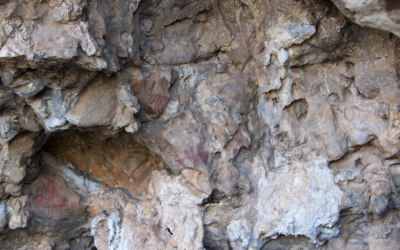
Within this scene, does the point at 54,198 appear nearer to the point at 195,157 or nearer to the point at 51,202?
the point at 51,202

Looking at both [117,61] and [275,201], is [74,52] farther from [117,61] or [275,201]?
[275,201]

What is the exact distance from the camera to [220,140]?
2.87m

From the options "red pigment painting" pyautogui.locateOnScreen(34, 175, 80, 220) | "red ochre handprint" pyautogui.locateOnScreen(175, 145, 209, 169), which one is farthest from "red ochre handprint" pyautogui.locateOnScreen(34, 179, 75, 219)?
"red ochre handprint" pyautogui.locateOnScreen(175, 145, 209, 169)

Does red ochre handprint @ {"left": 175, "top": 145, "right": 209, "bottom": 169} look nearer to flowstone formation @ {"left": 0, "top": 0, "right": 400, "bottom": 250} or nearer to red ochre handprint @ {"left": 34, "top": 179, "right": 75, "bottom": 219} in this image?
flowstone formation @ {"left": 0, "top": 0, "right": 400, "bottom": 250}

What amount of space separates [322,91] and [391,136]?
666 mm

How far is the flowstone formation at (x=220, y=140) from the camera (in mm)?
2582

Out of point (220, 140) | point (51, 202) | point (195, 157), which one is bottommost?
point (51, 202)

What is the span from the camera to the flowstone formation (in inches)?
102

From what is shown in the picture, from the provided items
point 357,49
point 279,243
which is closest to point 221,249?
point 279,243

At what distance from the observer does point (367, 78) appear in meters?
2.68

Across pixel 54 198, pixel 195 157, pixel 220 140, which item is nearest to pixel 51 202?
pixel 54 198

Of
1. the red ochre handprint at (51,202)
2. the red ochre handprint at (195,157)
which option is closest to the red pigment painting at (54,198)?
the red ochre handprint at (51,202)

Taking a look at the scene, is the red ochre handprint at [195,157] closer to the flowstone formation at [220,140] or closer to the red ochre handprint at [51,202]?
the flowstone formation at [220,140]

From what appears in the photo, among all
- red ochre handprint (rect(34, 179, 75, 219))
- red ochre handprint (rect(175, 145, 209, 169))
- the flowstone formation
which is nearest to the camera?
the flowstone formation
